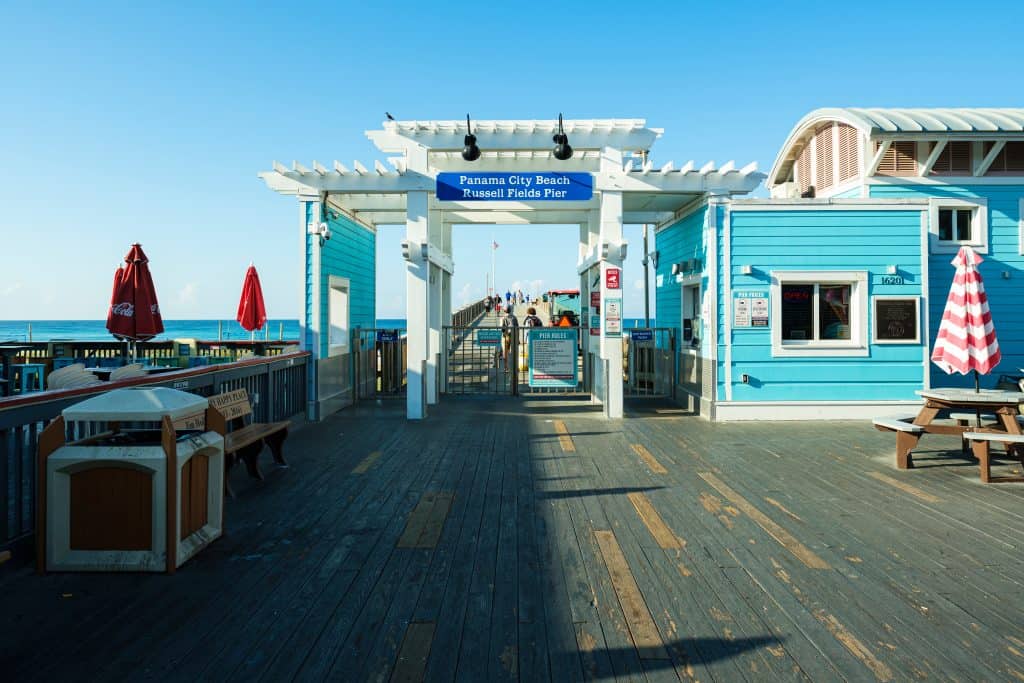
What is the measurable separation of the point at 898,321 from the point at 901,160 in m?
3.51

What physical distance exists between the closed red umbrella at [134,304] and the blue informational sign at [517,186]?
15.9 ft

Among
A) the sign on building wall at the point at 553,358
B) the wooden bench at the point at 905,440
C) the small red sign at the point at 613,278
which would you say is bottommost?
the wooden bench at the point at 905,440

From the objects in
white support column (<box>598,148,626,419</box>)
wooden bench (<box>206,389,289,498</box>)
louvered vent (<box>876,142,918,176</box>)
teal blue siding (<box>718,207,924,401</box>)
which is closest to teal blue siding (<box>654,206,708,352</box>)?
teal blue siding (<box>718,207,924,401</box>)

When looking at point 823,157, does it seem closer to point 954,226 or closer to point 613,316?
point 954,226

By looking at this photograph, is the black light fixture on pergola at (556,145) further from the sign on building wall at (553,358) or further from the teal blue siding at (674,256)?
the sign on building wall at (553,358)

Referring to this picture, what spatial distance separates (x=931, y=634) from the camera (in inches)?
130

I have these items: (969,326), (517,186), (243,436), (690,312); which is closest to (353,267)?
(517,186)

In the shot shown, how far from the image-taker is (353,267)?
43.5 ft

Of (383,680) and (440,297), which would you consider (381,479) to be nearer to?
(383,680)

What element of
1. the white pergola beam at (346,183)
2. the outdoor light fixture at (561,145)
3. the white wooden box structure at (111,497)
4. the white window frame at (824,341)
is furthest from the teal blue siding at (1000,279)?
the white wooden box structure at (111,497)

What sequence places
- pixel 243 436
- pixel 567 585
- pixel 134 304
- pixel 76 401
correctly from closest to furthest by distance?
pixel 567 585
pixel 76 401
pixel 243 436
pixel 134 304

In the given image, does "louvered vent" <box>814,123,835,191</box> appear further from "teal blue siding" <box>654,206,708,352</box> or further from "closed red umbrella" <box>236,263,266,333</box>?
"closed red umbrella" <box>236,263,266,333</box>

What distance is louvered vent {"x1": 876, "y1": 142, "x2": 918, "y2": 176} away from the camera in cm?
1201

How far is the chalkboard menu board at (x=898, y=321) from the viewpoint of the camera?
34.9ft
